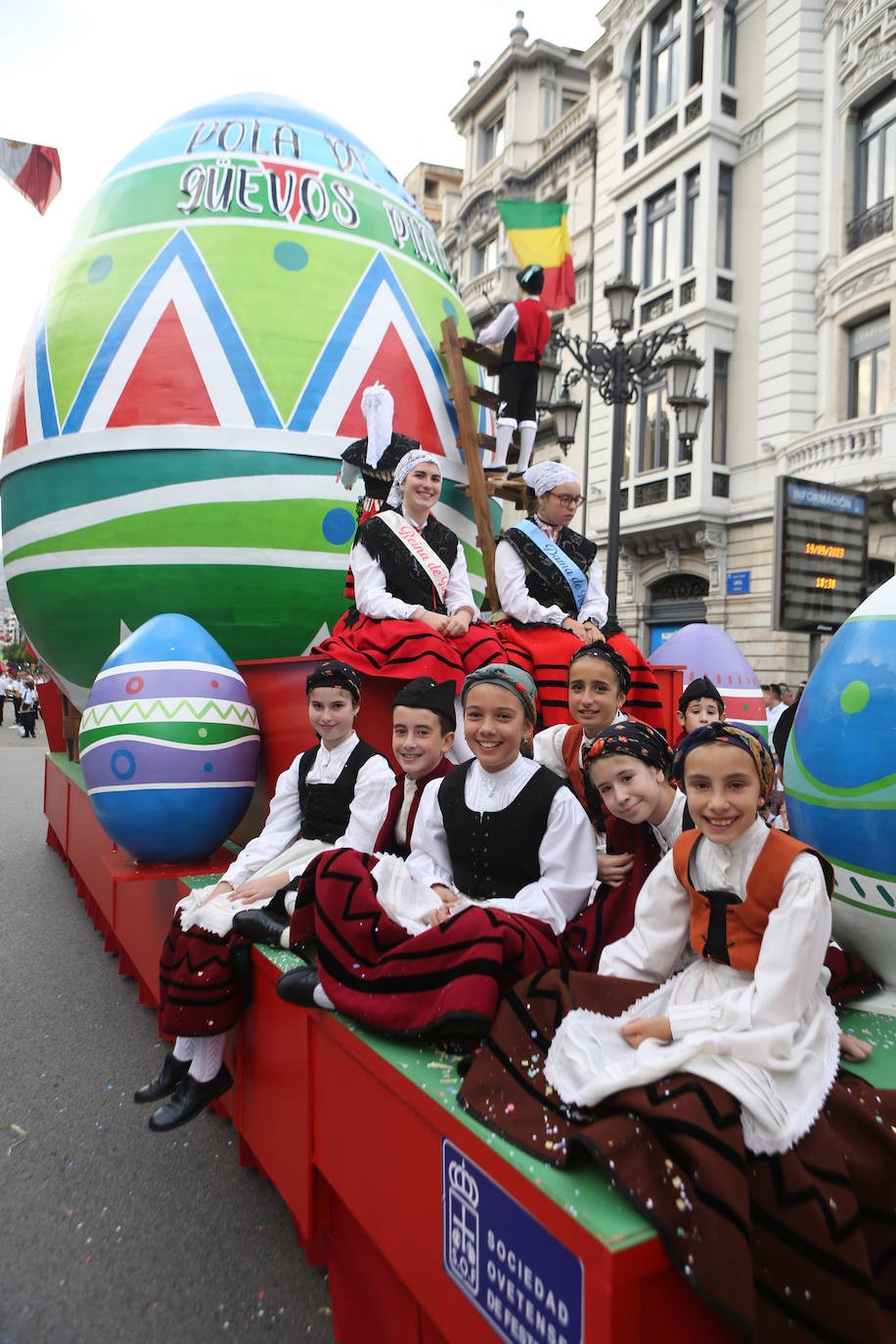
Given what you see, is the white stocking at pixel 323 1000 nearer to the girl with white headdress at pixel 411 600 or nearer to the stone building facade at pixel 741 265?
the girl with white headdress at pixel 411 600

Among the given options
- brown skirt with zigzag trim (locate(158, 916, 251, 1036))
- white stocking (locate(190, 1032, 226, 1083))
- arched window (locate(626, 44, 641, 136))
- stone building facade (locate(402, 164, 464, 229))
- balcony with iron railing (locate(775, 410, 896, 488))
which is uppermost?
stone building facade (locate(402, 164, 464, 229))

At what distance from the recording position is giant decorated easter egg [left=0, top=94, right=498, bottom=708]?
3.91 metres

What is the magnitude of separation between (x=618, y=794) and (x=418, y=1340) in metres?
1.20

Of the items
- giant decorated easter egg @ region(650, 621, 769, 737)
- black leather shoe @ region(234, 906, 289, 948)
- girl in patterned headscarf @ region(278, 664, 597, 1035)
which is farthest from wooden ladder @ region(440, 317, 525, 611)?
black leather shoe @ region(234, 906, 289, 948)

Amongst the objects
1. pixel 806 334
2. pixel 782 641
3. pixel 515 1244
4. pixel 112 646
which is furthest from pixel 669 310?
pixel 515 1244

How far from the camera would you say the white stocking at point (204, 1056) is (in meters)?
2.62

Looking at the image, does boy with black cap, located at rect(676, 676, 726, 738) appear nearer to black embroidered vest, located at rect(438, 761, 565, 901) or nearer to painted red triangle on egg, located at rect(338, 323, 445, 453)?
black embroidered vest, located at rect(438, 761, 565, 901)

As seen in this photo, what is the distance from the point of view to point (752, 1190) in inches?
51.6

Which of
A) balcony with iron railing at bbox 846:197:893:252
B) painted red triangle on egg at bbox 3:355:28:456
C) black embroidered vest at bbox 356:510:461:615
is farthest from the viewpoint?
balcony with iron railing at bbox 846:197:893:252

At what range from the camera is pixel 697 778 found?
171 centimetres

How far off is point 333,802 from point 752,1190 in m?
1.84

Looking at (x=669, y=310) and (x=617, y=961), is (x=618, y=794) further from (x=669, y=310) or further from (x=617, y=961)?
(x=669, y=310)

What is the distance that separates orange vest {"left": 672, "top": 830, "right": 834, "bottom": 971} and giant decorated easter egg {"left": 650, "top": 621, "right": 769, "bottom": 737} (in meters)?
3.43

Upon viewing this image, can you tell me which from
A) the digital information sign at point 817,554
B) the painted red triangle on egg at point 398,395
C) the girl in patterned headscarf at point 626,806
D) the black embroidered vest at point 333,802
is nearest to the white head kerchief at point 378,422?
the painted red triangle on egg at point 398,395
